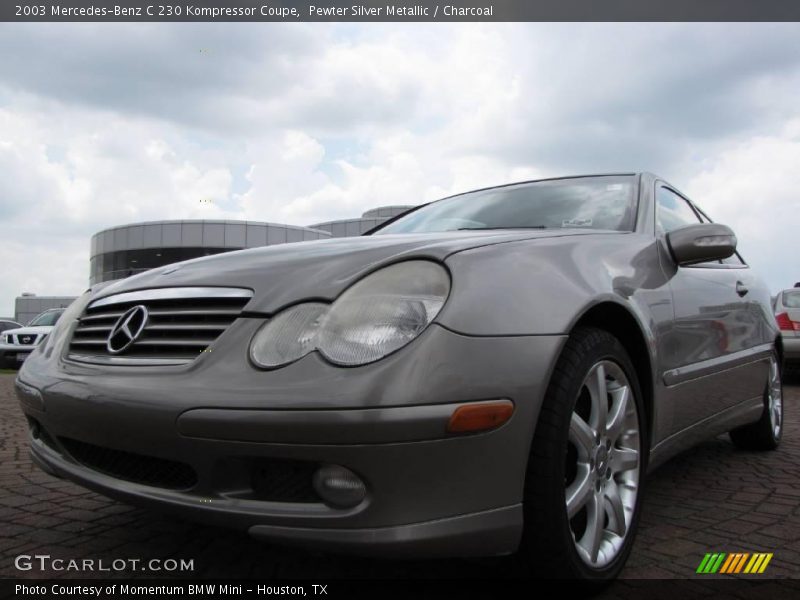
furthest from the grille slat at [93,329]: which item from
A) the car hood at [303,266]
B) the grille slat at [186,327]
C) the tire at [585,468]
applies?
the tire at [585,468]

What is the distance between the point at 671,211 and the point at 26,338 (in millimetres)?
13883

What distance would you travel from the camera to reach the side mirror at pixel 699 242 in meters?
2.63

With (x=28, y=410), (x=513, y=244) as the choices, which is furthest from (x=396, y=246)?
(x=28, y=410)

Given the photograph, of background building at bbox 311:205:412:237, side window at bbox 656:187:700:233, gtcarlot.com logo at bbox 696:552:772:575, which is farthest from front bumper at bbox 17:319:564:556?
background building at bbox 311:205:412:237

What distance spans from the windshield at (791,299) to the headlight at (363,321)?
29.3 ft

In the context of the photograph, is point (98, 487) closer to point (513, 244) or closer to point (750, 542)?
point (513, 244)

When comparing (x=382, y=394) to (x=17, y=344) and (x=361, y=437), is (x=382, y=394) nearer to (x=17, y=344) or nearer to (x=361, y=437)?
(x=361, y=437)

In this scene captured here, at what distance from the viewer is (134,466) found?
1.82m

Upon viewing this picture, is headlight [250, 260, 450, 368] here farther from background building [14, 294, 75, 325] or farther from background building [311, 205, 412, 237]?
background building [14, 294, 75, 325]

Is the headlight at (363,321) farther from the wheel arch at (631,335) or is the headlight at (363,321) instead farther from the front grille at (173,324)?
the wheel arch at (631,335)

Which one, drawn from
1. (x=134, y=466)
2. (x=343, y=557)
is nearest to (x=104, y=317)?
(x=134, y=466)

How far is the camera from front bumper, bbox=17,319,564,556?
4.91ft

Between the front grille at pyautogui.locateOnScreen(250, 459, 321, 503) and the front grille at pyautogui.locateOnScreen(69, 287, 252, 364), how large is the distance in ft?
1.22

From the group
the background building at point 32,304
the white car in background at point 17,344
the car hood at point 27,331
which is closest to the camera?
the white car in background at point 17,344
